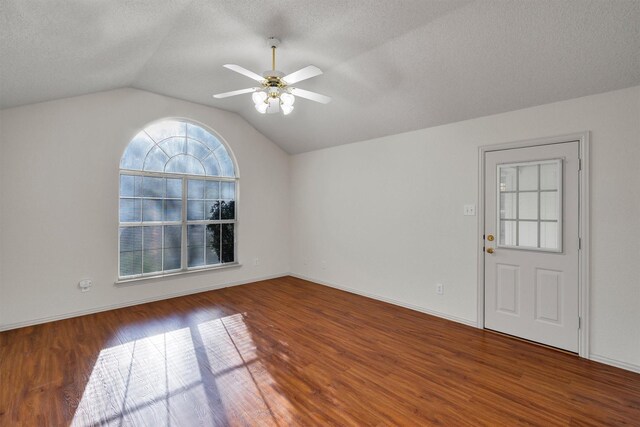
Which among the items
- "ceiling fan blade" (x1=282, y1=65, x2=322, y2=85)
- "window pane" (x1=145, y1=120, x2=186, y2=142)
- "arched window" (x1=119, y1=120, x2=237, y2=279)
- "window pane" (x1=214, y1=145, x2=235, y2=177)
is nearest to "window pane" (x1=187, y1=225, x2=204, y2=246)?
"arched window" (x1=119, y1=120, x2=237, y2=279)

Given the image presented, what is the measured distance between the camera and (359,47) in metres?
2.88

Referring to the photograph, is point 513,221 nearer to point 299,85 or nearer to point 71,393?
point 299,85

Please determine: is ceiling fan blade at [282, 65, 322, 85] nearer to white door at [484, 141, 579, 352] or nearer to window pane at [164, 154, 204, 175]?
white door at [484, 141, 579, 352]

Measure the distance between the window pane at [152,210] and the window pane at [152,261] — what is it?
502 millimetres

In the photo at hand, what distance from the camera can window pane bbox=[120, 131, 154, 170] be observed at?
4.20 meters

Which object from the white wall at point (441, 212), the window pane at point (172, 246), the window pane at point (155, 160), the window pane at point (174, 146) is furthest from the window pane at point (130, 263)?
the white wall at point (441, 212)

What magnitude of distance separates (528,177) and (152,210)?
4.92 meters

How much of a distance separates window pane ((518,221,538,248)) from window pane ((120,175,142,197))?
4.96 metres

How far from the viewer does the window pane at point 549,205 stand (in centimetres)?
295

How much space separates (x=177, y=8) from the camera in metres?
2.37

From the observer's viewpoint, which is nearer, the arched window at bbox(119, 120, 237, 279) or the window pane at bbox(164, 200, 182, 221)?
the arched window at bbox(119, 120, 237, 279)

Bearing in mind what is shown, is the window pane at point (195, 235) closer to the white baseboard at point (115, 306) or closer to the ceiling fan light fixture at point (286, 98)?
the white baseboard at point (115, 306)

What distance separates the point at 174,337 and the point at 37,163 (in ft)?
8.66

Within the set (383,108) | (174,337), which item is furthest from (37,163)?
(383,108)
